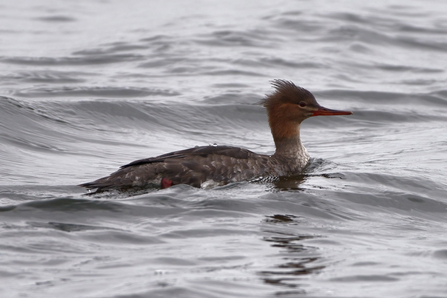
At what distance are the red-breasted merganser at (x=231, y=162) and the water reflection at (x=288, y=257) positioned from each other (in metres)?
1.35

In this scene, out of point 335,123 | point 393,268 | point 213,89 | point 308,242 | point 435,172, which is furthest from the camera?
point 213,89

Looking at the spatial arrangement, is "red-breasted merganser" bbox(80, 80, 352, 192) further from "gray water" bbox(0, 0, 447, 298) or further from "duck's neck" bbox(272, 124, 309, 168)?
"gray water" bbox(0, 0, 447, 298)

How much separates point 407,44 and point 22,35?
35.8 feet

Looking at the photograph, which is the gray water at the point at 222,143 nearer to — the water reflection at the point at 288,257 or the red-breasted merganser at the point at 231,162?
the water reflection at the point at 288,257

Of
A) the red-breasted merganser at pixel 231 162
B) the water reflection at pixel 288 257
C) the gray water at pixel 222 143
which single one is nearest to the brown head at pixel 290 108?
the red-breasted merganser at pixel 231 162

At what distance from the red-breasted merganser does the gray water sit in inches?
10.1

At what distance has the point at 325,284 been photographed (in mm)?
5410

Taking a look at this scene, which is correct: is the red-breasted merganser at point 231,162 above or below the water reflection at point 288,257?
above

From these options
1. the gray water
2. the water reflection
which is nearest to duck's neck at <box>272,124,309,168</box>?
the gray water

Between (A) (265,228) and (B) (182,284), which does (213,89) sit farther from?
(B) (182,284)

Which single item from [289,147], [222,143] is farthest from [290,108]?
[222,143]

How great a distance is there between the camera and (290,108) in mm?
9516

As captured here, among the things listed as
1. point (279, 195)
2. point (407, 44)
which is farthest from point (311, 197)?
point (407, 44)

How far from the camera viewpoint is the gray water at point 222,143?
560 cm
